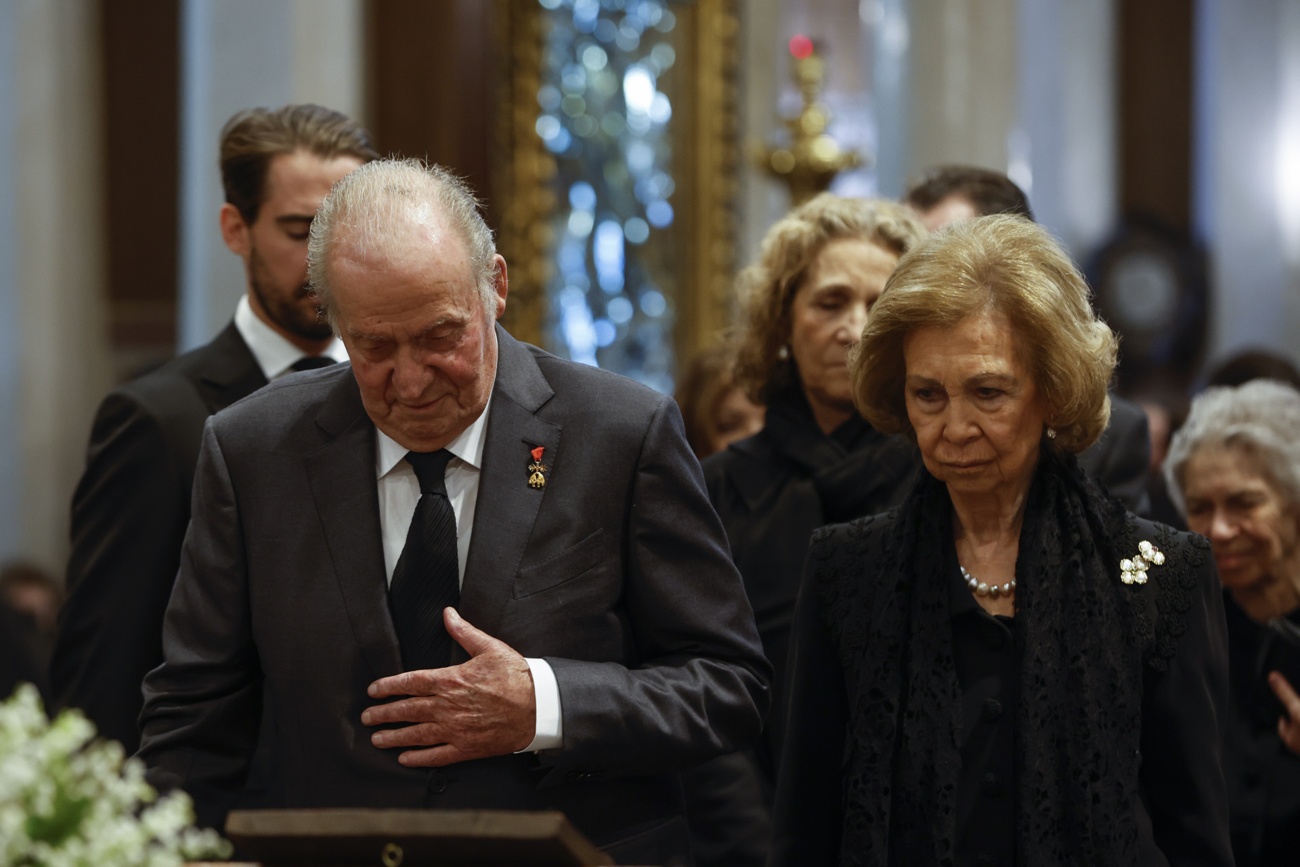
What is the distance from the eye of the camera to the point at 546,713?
8.56 feet

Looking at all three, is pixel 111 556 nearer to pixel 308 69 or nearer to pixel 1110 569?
pixel 1110 569

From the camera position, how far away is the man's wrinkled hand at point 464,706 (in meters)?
2.59

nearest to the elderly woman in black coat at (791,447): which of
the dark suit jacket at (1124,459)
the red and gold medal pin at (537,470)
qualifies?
the dark suit jacket at (1124,459)

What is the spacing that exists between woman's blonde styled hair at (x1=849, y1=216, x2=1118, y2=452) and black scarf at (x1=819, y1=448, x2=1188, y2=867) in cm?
16

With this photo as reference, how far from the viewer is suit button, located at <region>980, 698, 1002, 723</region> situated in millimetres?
2783

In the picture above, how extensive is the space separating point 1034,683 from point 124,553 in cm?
185

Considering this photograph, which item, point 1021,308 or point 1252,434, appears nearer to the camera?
point 1021,308

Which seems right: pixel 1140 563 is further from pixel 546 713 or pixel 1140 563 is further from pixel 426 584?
pixel 426 584

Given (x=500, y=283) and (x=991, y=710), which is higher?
(x=500, y=283)

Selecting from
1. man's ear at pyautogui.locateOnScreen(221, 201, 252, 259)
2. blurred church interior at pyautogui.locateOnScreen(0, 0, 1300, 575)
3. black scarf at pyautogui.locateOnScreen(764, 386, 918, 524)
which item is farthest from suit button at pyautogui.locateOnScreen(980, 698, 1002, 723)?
blurred church interior at pyautogui.locateOnScreen(0, 0, 1300, 575)

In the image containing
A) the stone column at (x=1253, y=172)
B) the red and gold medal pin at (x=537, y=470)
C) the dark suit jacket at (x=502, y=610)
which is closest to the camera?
the dark suit jacket at (x=502, y=610)

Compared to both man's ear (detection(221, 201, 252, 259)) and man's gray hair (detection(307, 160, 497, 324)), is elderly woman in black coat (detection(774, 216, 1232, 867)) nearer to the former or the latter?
man's gray hair (detection(307, 160, 497, 324))

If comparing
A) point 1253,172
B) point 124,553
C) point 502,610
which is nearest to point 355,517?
point 502,610

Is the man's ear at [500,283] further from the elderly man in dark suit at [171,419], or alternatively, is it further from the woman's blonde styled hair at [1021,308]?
the elderly man in dark suit at [171,419]
